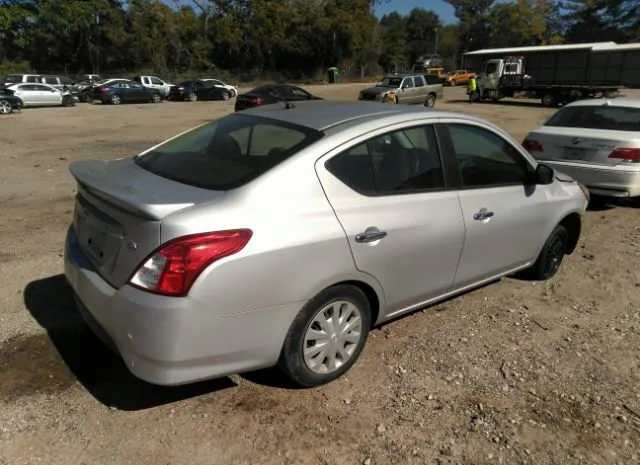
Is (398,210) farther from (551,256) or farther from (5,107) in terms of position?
(5,107)

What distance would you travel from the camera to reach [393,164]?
329 cm

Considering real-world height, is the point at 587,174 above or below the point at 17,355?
above

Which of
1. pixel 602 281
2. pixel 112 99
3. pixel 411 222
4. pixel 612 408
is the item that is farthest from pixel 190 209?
pixel 112 99

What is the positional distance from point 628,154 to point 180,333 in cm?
636

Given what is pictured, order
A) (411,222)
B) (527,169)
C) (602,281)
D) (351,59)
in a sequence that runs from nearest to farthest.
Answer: (411,222) < (527,169) < (602,281) < (351,59)

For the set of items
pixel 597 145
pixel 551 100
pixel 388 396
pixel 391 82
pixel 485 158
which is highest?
pixel 391 82

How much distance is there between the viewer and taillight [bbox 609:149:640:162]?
21.8 ft

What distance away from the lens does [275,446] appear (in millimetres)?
2648

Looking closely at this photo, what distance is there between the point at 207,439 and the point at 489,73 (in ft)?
113

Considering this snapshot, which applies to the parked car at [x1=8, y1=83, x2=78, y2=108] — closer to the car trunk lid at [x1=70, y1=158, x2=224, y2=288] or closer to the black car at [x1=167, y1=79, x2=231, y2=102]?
the black car at [x1=167, y1=79, x2=231, y2=102]

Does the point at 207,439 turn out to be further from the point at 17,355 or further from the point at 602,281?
the point at 602,281

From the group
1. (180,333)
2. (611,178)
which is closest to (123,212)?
(180,333)

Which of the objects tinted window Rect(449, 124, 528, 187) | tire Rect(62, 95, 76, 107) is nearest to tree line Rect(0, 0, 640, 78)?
tire Rect(62, 95, 76, 107)

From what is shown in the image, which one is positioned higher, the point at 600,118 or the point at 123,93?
the point at 600,118
